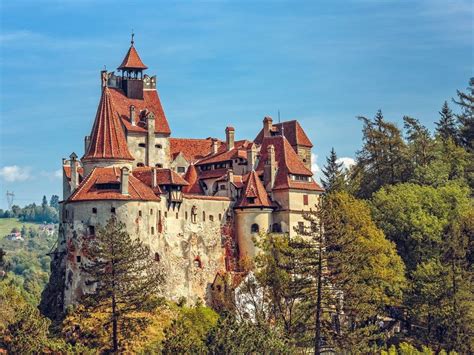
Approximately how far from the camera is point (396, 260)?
96562 millimetres

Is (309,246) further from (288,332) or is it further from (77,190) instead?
(77,190)

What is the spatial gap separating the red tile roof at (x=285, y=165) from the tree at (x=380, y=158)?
1523 cm

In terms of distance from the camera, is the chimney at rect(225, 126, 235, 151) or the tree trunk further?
the chimney at rect(225, 126, 235, 151)

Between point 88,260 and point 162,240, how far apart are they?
24.3ft

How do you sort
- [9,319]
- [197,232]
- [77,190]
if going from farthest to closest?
[197,232], [77,190], [9,319]

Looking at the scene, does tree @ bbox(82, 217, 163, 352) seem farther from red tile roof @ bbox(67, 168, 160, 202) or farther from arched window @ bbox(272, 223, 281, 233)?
arched window @ bbox(272, 223, 281, 233)

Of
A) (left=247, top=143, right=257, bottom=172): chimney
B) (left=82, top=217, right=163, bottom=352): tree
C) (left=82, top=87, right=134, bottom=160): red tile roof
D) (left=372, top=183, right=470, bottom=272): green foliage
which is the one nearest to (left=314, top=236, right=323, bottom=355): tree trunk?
(left=82, top=217, right=163, bottom=352): tree

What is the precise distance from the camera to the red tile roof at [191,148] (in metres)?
107

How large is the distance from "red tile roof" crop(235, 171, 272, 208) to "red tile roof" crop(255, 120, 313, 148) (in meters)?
10.7

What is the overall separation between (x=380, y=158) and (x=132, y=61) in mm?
30704

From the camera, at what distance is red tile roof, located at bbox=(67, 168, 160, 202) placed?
88.2 metres

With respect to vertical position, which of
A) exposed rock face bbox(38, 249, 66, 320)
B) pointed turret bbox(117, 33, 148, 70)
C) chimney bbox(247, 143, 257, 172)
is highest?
pointed turret bbox(117, 33, 148, 70)

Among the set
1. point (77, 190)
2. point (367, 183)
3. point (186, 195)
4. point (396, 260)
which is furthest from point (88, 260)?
point (367, 183)

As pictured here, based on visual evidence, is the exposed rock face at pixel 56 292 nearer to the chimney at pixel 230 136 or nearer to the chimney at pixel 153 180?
the chimney at pixel 153 180
